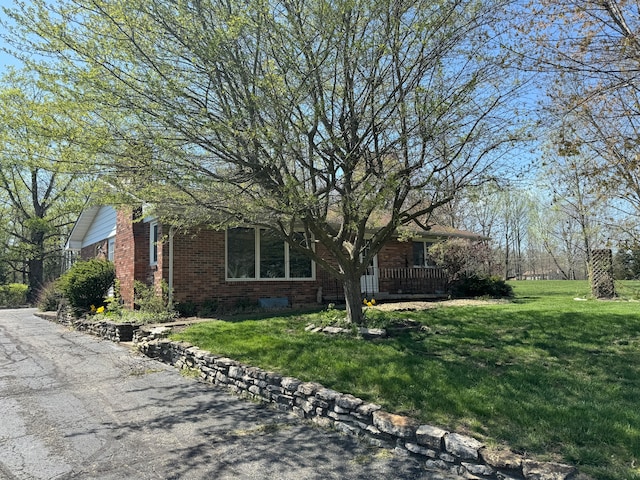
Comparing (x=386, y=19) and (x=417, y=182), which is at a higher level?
(x=386, y=19)

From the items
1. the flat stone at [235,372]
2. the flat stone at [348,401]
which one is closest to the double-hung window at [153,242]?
the flat stone at [235,372]

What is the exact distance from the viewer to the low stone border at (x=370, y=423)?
11.7 feet

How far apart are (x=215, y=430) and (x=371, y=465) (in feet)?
6.03

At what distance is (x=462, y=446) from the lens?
12.6ft

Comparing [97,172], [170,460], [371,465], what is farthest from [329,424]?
[97,172]

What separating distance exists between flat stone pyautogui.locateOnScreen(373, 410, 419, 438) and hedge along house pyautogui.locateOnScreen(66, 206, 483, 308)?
27.5 feet

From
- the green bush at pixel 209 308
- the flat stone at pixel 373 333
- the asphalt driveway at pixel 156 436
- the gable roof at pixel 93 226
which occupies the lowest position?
the asphalt driveway at pixel 156 436

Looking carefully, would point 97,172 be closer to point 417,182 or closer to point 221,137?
point 221,137

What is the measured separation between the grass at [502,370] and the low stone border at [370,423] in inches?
10.8

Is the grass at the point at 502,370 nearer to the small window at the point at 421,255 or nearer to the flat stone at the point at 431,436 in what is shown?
the flat stone at the point at 431,436

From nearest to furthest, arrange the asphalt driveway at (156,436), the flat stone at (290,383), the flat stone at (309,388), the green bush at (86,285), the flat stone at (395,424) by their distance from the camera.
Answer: the asphalt driveway at (156,436) → the flat stone at (395,424) → the flat stone at (309,388) → the flat stone at (290,383) → the green bush at (86,285)

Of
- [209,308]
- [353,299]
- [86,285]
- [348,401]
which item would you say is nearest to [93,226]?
[86,285]

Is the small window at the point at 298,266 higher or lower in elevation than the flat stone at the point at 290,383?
higher

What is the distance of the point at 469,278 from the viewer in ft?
55.1
